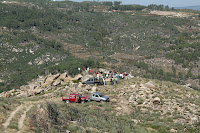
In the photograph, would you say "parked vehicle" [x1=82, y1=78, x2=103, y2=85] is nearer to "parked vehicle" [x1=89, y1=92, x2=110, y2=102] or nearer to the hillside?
the hillside

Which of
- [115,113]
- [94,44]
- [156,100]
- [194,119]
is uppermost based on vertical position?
[156,100]

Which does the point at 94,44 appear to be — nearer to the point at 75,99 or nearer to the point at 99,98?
the point at 99,98

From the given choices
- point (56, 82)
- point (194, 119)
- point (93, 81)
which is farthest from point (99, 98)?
point (56, 82)

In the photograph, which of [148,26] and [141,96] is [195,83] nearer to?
[141,96]

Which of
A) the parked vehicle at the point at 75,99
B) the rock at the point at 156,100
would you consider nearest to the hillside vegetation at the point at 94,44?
the rock at the point at 156,100

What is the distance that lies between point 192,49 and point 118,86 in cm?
7487

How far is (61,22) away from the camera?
486 feet

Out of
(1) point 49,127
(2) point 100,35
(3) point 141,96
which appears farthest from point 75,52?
(1) point 49,127

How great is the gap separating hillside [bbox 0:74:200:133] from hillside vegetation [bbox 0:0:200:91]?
4124 centimetres

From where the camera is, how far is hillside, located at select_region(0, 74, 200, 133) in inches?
715

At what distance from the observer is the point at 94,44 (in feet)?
403

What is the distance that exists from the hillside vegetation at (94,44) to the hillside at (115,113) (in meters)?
41.2

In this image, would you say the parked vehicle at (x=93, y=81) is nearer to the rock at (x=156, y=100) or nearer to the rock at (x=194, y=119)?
the rock at (x=156, y=100)

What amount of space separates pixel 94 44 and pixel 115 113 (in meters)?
100
